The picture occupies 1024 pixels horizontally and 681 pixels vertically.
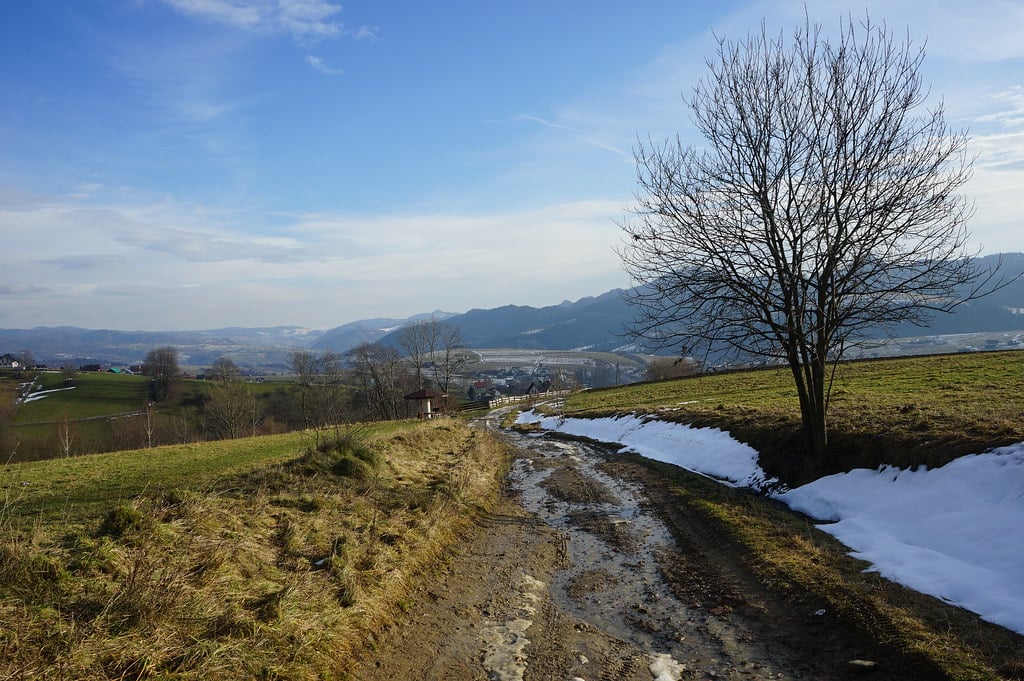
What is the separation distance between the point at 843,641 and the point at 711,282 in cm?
824

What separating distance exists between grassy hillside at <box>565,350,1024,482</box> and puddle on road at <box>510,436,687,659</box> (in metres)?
4.14

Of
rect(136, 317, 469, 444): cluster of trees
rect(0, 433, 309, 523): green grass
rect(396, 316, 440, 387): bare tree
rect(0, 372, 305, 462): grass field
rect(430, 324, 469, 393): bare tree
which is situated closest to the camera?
rect(0, 433, 309, 523): green grass

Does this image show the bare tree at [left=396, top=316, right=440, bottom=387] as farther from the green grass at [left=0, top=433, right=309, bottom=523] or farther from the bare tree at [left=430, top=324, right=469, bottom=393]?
the green grass at [left=0, top=433, right=309, bottom=523]

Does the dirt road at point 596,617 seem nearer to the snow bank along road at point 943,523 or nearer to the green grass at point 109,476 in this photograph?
the snow bank along road at point 943,523

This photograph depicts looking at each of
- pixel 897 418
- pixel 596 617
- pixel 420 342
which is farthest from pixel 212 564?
pixel 420 342

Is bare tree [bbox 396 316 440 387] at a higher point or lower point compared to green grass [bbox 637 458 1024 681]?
higher

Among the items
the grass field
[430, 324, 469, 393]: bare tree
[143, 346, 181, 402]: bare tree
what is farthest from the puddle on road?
[143, 346, 181, 402]: bare tree

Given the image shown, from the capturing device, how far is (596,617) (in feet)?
23.8

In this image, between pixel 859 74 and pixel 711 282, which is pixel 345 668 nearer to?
pixel 711 282

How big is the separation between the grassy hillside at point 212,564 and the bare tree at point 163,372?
7518cm

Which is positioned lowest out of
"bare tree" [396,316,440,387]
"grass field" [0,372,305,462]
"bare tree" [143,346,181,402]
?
"grass field" [0,372,305,462]

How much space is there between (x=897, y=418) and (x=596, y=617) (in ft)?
32.6

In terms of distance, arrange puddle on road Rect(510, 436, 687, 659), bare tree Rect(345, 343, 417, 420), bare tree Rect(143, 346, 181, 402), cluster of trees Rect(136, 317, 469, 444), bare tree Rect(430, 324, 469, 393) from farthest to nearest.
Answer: bare tree Rect(143, 346, 181, 402)
bare tree Rect(345, 343, 417, 420)
bare tree Rect(430, 324, 469, 393)
cluster of trees Rect(136, 317, 469, 444)
puddle on road Rect(510, 436, 687, 659)

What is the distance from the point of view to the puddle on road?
710 cm
